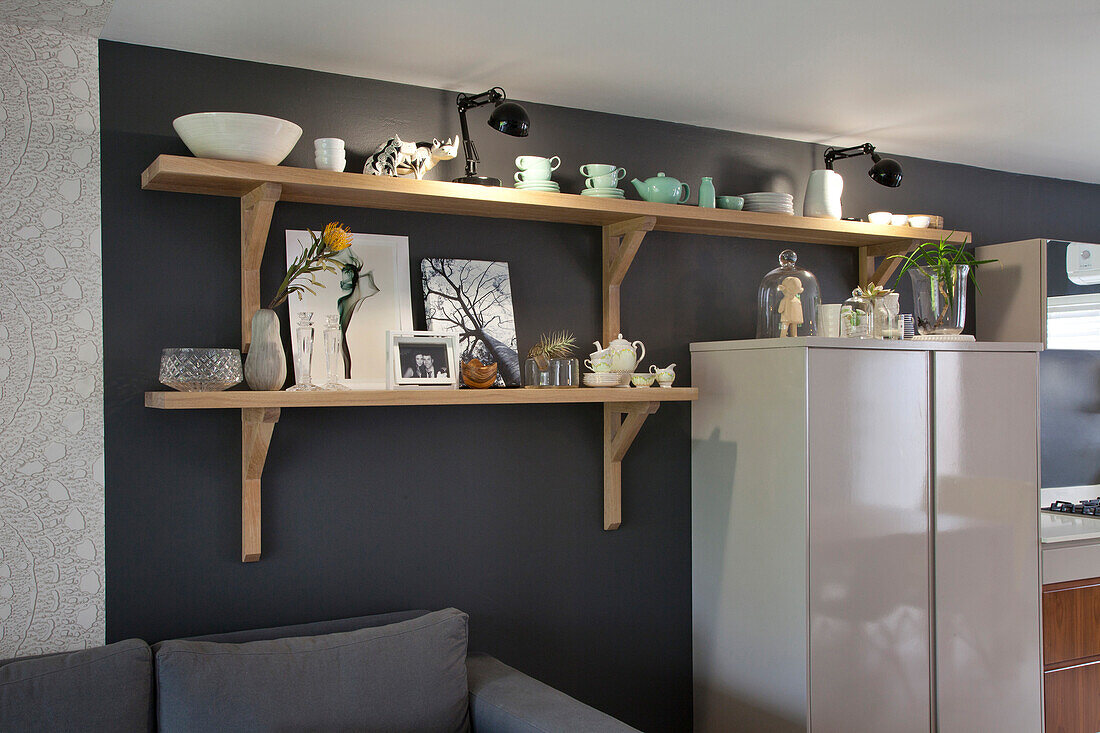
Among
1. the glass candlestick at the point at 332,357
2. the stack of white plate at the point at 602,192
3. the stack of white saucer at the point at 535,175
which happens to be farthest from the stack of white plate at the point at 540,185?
the glass candlestick at the point at 332,357

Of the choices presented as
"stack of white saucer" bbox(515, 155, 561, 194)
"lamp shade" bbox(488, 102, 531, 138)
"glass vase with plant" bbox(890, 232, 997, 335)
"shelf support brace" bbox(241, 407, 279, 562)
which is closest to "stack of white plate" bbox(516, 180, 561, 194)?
"stack of white saucer" bbox(515, 155, 561, 194)

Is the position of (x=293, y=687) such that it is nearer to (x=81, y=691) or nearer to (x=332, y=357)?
(x=81, y=691)

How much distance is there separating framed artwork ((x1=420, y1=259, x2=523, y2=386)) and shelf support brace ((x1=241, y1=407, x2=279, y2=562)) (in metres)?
0.60

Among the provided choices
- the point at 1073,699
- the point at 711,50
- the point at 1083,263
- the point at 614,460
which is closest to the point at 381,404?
the point at 614,460

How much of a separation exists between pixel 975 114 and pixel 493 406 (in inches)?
75.9

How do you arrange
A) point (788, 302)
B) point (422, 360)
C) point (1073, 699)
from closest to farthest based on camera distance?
1. point (422, 360)
2. point (788, 302)
3. point (1073, 699)

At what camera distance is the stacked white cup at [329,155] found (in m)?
2.46

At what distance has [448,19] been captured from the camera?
2291mm

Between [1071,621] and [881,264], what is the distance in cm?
151

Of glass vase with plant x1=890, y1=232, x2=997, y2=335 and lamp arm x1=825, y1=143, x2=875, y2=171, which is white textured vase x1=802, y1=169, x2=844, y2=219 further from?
glass vase with plant x1=890, y1=232, x2=997, y2=335

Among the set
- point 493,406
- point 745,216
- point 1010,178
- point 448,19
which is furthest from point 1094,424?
point 448,19

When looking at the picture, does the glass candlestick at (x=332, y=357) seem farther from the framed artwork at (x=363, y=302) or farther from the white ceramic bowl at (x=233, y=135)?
the white ceramic bowl at (x=233, y=135)

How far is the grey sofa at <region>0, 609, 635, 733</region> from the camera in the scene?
209 cm

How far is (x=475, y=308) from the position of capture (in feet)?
9.28
